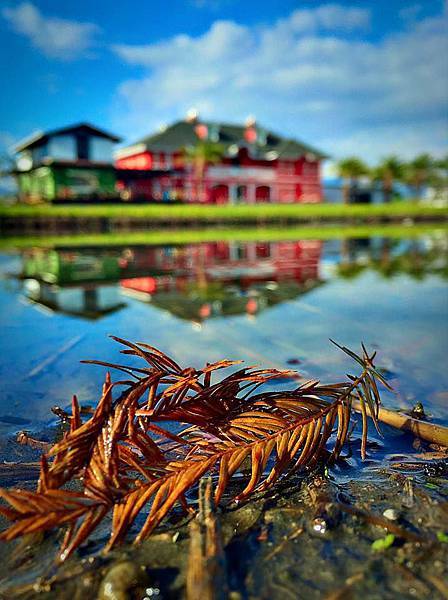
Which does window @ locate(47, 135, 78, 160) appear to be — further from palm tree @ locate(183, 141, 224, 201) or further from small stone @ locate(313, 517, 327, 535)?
small stone @ locate(313, 517, 327, 535)

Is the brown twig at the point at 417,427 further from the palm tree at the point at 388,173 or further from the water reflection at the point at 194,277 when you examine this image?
the palm tree at the point at 388,173

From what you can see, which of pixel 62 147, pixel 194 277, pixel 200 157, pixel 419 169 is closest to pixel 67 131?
pixel 62 147

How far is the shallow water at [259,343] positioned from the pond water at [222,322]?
0.02 meters

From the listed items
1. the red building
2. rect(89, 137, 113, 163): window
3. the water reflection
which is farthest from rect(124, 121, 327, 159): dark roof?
the water reflection

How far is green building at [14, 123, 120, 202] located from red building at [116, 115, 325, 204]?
2.82 m

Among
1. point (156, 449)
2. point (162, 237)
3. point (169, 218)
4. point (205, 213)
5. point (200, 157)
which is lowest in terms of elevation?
point (156, 449)

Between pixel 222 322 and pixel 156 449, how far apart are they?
10.2ft

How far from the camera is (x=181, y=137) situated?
1826 inches

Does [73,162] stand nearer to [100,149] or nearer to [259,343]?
[100,149]

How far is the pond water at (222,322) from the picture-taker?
9.33 ft

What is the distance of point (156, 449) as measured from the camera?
1.43 meters

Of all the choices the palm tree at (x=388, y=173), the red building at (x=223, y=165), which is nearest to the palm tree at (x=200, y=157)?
the red building at (x=223, y=165)

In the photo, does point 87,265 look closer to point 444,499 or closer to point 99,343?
point 99,343

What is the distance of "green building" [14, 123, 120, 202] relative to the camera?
37438 mm
